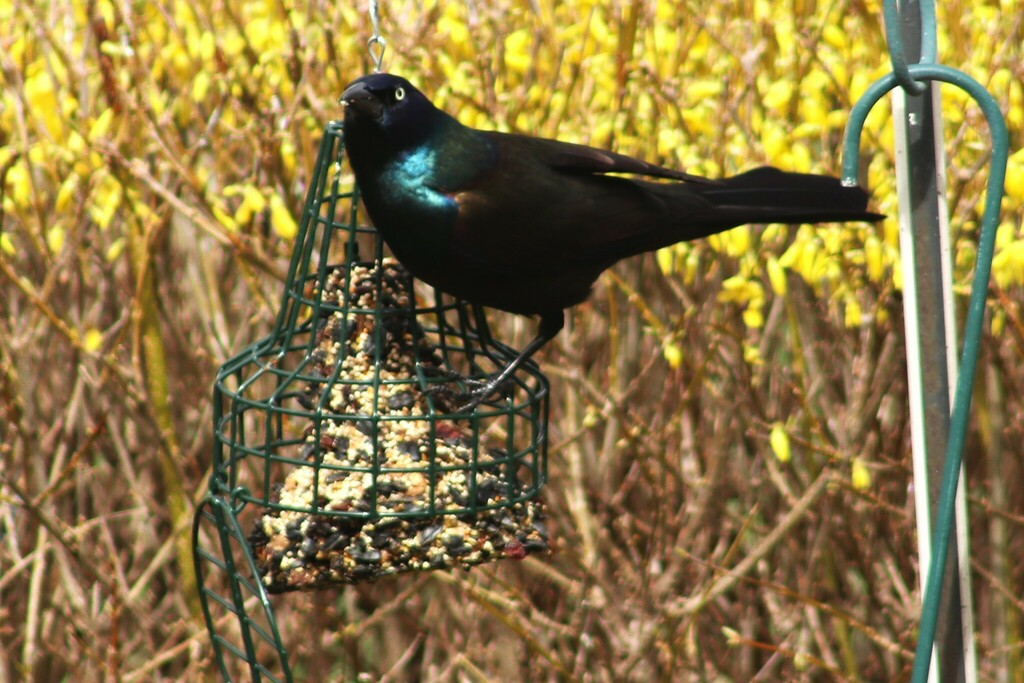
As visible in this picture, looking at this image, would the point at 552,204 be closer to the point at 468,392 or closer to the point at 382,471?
the point at 468,392

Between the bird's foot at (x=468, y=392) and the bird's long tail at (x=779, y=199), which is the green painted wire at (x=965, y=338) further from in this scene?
the bird's foot at (x=468, y=392)

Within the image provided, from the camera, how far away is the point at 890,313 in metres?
4.54

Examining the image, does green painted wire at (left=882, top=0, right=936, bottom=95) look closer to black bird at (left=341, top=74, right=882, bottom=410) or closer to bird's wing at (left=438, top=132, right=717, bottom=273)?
black bird at (left=341, top=74, right=882, bottom=410)

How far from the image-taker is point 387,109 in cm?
308

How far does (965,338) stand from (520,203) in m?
1.56

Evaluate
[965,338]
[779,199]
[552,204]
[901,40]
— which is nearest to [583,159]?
[552,204]

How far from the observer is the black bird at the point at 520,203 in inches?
125

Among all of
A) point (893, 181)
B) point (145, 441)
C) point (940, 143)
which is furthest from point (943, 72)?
point (145, 441)

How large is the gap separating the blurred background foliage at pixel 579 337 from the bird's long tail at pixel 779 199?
0.35m

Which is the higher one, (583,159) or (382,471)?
(583,159)

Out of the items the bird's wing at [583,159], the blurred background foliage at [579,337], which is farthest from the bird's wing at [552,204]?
the blurred background foliage at [579,337]

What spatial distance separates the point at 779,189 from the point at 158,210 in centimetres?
257

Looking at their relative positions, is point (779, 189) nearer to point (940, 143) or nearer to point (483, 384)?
point (483, 384)

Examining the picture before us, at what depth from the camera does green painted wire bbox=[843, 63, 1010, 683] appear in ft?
6.53
